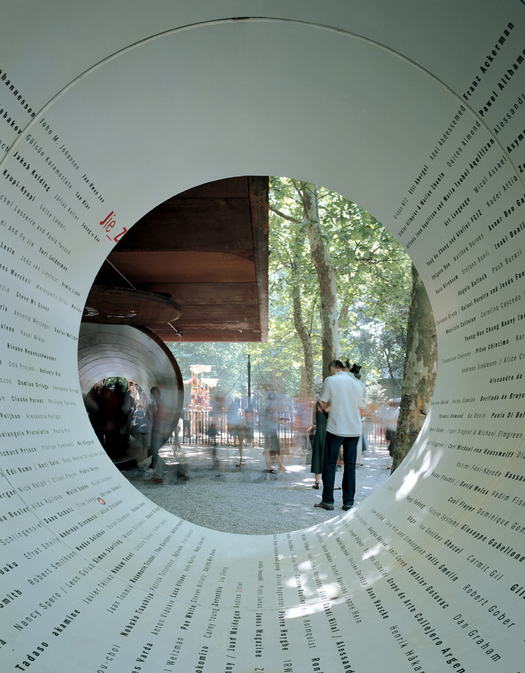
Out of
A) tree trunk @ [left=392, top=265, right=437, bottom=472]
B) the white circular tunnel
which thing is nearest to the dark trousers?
tree trunk @ [left=392, top=265, right=437, bottom=472]

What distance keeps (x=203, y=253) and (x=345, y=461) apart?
137 inches

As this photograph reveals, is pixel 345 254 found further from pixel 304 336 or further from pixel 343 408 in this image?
pixel 343 408

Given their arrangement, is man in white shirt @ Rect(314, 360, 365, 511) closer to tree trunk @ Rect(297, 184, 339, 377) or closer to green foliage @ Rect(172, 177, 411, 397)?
tree trunk @ Rect(297, 184, 339, 377)

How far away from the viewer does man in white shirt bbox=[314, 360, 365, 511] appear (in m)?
6.59

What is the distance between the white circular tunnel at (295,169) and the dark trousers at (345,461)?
10.6 feet

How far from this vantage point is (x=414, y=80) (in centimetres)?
233

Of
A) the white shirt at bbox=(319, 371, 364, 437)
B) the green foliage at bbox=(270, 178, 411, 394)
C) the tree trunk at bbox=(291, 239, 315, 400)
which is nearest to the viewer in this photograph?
the white shirt at bbox=(319, 371, 364, 437)

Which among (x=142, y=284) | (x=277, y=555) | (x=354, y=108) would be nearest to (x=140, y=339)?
(x=142, y=284)

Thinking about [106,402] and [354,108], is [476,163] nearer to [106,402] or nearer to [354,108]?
[354,108]

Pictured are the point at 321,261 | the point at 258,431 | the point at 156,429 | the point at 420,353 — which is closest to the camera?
the point at 420,353

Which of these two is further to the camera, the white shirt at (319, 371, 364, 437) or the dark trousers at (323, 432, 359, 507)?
the dark trousers at (323, 432, 359, 507)

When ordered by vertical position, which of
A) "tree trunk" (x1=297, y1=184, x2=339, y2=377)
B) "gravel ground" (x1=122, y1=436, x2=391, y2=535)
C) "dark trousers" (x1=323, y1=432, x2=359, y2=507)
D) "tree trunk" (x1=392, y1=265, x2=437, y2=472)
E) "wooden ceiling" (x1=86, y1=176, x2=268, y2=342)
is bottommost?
"gravel ground" (x1=122, y1=436, x2=391, y2=535)

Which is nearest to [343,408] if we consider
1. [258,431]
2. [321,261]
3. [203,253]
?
[203,253]

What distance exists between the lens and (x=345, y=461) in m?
6.81
